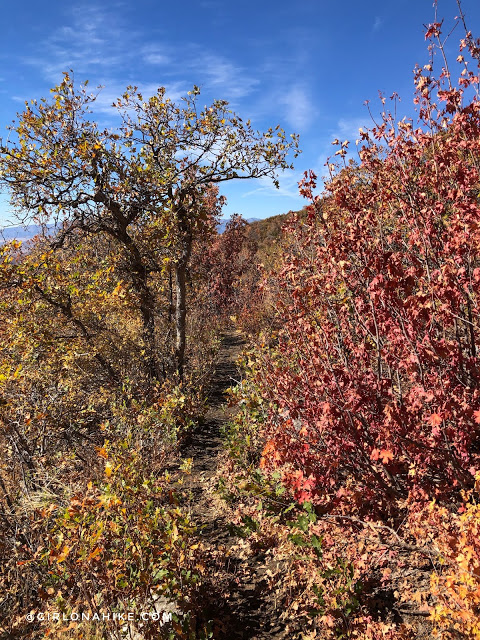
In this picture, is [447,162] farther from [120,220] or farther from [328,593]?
[120,220]

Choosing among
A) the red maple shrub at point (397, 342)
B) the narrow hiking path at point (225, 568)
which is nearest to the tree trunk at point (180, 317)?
the narrow hiking path at point (225, 568)

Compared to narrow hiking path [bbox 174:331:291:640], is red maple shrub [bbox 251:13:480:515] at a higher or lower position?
higher

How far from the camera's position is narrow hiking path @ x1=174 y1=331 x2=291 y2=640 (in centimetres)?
324

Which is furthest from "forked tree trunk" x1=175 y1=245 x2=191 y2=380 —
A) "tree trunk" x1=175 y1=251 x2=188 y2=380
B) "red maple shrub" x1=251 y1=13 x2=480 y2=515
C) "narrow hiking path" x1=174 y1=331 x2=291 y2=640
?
"red maple shrub" x1=251 y1=13 x2=480 y2=515

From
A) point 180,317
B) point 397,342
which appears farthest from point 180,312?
point 397,342

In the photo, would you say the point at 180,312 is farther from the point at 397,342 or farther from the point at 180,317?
the point at 397,342

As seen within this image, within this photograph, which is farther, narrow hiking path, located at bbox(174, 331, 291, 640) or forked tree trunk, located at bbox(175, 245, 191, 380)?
forked tree trunk, located at bbox(175, 245, 191, 380)

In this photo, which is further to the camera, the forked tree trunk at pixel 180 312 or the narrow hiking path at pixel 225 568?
the forked tree trunk at pixel 180 312

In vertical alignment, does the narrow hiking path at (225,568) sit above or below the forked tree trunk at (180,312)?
below

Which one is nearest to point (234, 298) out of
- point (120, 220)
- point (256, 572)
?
point (120, 220)

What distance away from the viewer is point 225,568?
3.95 metres

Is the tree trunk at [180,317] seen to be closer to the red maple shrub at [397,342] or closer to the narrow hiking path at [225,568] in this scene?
the narrow hiking path at [225,568]

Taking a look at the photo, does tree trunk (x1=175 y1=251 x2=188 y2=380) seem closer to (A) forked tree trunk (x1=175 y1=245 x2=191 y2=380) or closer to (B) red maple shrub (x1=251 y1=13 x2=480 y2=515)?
(A) forked tree trunk (x1=175 y1=245 x2=191 y2=380)

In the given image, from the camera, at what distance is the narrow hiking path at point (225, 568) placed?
10.6 ft
